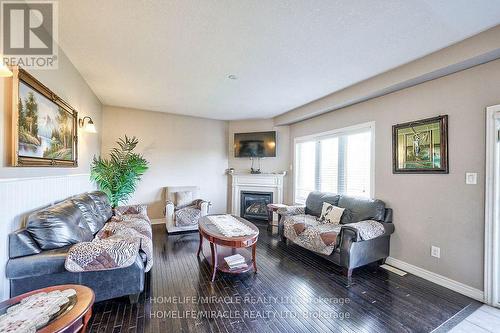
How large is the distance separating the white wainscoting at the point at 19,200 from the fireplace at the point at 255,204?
368 centimetres

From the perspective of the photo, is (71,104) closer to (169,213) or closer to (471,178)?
(169,213)

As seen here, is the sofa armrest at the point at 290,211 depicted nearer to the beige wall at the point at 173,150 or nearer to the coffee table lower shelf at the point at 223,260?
the coffee table lower shelf at the point at 223,260

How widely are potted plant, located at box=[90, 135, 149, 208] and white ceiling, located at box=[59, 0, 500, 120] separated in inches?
53.7

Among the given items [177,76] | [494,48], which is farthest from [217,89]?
[494,48]

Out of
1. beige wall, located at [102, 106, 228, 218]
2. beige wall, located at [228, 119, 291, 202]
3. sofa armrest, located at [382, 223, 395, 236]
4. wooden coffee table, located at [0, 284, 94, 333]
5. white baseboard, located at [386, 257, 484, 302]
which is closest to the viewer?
wooden coffee table, located at [0, 284, 94, 333]

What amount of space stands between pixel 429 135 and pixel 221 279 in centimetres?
312

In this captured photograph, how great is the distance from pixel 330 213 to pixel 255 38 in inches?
107

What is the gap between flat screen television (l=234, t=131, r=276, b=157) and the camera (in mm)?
5363

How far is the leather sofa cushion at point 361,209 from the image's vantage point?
120 inches

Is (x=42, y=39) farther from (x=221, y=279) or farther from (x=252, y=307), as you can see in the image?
(x=252, y=307)

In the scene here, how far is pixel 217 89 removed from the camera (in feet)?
11.9

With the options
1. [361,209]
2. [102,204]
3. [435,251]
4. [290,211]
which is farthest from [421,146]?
[102,204]

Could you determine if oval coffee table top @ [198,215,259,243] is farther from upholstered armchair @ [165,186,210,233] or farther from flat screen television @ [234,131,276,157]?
flat screen television @ [234,131,276,157]

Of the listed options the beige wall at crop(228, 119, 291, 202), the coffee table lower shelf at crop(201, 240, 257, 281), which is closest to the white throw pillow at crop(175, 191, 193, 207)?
the coffee table lower shelf at crop(201, 240, 257, 281)
